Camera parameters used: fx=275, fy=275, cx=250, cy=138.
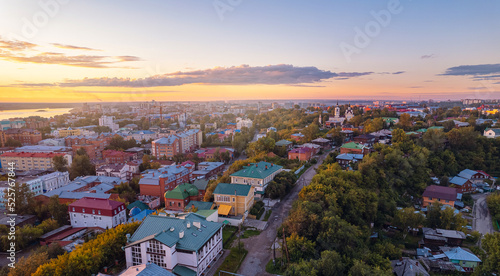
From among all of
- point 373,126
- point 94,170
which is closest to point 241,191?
point 94,170

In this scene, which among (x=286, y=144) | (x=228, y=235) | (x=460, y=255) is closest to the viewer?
(x=460, y=255)

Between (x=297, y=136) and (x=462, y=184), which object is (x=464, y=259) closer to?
(x=462, y=184)

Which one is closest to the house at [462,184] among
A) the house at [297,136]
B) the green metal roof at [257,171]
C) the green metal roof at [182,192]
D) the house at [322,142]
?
the house at [322,142]

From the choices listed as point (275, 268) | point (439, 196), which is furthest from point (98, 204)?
point (439, 196)

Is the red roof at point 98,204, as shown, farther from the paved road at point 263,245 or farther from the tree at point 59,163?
the tree at point 59,163

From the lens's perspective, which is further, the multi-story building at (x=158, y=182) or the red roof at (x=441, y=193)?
the multi-story building at (x=158, y=182)

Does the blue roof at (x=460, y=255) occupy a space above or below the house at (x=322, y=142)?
below
